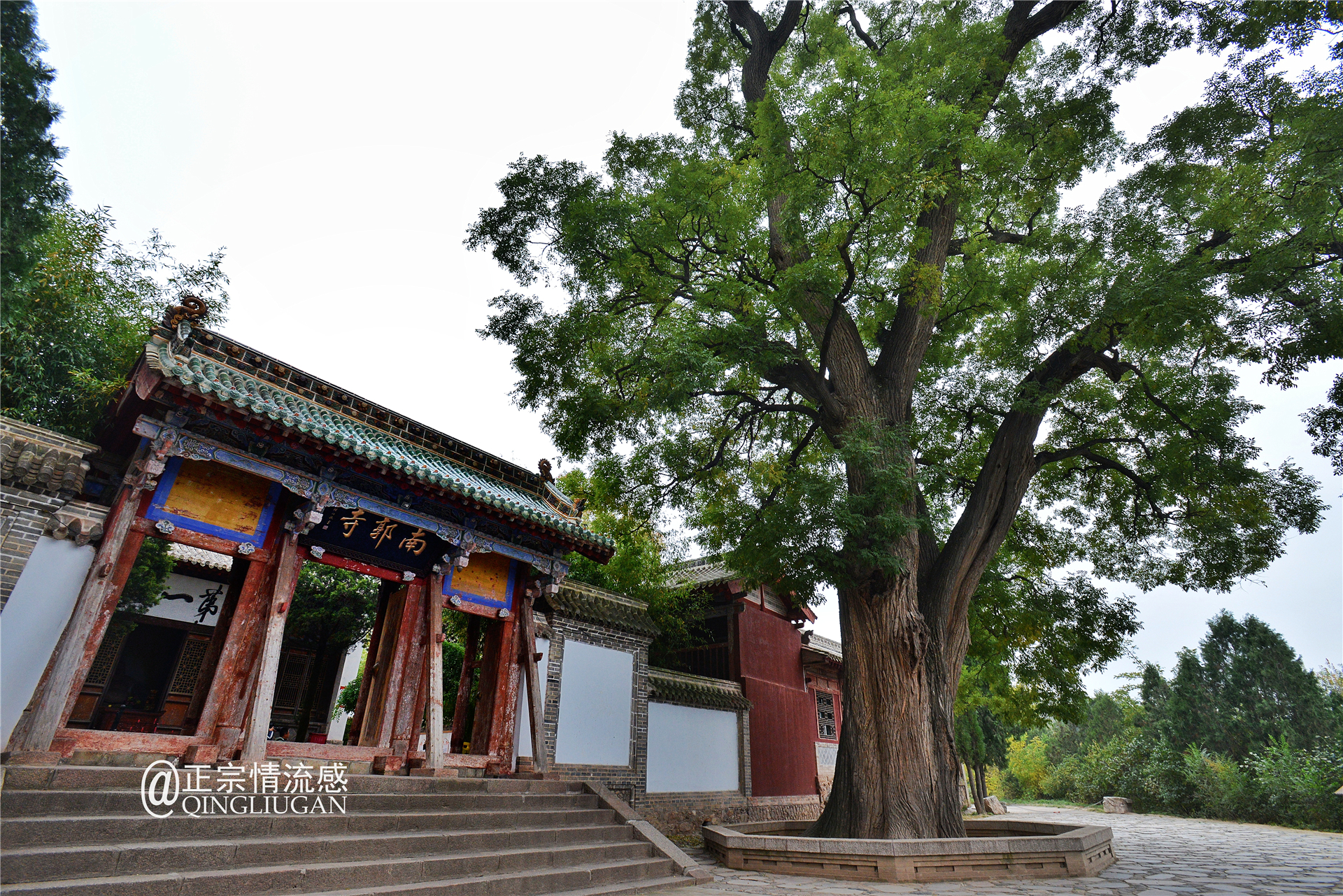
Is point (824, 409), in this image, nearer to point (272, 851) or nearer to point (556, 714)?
point (556, 714)

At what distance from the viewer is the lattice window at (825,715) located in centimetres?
1503

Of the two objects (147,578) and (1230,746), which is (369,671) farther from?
(1230,746)

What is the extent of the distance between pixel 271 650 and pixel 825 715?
527 inches

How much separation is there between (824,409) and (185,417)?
269 inches

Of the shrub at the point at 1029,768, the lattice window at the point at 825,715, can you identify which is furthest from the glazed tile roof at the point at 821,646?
the shrub at the point at 1029,768

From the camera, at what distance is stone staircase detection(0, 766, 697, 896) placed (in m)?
3.53

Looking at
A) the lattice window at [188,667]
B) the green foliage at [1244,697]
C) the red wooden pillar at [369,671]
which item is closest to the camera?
the red wooden pillar at [369,671]

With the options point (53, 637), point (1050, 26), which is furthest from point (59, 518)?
point (1050, 26)

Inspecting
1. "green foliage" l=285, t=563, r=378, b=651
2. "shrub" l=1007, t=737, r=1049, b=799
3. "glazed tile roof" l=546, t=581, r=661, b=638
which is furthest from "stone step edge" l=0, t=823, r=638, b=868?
"shrub" l=1007, t=737, r=1049, b=799

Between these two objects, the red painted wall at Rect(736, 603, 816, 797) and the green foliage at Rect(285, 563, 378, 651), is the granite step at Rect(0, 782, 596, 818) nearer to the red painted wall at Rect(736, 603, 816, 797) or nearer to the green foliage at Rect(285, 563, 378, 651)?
the green foliage at Rect(285, 563, 378, 651)

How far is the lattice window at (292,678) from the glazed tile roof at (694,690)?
6705 millimetres

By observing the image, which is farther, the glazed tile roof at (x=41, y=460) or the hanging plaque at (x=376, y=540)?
the hanging plaque at (x=376, y=540)

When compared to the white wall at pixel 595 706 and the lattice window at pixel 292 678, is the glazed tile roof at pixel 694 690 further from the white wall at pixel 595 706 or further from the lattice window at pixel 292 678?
the lattice window at pixel 292 678

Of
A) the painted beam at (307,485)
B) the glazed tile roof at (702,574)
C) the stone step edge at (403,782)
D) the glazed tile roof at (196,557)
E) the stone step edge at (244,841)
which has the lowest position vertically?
the stone step edge at (244,841)
